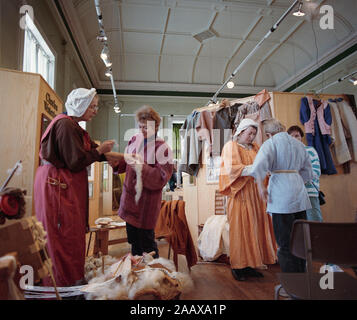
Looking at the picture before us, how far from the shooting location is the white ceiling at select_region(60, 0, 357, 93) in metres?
4.09

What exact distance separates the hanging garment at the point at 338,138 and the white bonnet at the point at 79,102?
129 inches

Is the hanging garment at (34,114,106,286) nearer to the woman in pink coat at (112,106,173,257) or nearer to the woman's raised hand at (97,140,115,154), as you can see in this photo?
the woman's raised hand at (97,140,115,154)

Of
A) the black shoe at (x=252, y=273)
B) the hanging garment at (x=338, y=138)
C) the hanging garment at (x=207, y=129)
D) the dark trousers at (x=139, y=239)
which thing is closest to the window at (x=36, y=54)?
the hanging garment at (x=207, y=129)

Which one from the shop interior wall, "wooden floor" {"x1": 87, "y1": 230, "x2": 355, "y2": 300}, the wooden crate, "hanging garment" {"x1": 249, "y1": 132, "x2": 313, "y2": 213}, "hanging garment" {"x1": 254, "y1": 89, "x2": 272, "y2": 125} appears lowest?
"wooden floor" {"x1": 87, "y1": 230, "x2": 355, "y2": 300}

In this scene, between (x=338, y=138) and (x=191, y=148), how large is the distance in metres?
2.10

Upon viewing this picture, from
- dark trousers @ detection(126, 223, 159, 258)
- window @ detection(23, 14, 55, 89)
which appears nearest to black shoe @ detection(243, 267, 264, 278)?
dark trousers @ detection(126, 223, 159, 258)

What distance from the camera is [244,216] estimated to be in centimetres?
224

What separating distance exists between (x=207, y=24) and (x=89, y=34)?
95.9 inches

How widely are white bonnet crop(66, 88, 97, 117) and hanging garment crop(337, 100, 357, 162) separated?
3.57 m

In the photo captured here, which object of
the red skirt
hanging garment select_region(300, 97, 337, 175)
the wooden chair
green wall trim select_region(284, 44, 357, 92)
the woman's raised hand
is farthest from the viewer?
green wall trim select_region(284, 44, 357, 92)

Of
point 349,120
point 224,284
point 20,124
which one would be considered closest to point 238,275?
point 224,284

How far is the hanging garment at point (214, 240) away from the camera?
9.06 ft

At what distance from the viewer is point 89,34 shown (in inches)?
175
